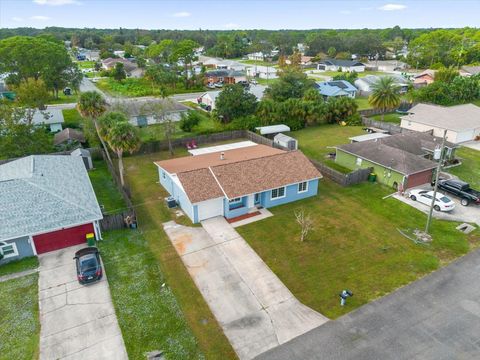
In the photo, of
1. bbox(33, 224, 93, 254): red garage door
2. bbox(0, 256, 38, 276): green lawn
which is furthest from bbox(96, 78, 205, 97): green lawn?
bbox(0, 256, 38, 276): green lawn

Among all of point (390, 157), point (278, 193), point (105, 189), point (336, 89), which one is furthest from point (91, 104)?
point (336, 89)

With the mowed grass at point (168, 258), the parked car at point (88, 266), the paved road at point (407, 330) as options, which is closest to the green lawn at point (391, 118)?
the mowed grass at point (168, 258)

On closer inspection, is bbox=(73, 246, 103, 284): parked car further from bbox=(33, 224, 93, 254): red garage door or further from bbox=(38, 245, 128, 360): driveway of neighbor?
bbox=(33, 224, 93, 254): red garage door

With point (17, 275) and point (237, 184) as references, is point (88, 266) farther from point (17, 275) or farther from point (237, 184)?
point (237, 184)

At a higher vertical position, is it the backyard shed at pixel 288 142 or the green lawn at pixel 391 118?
the green lawn at pixel 391 118

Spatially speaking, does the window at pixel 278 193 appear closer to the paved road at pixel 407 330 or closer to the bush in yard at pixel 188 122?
the paved road at pixel 407 330

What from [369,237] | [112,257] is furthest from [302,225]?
[112,257]

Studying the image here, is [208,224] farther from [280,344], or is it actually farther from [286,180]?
[280,344]
